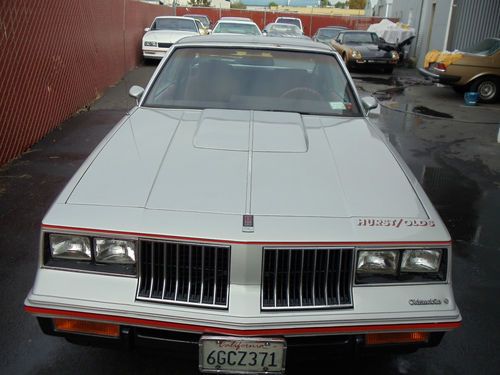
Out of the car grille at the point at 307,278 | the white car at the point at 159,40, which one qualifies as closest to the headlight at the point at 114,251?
the car grille at the point at 307,278

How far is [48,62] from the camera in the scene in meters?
7.63

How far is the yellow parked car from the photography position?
11844 millimetres

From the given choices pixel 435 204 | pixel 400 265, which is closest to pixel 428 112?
pixel 435 204

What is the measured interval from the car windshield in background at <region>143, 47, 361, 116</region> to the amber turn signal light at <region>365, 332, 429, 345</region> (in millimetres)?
1929

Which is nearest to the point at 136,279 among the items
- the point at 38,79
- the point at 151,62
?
the point at 38,79

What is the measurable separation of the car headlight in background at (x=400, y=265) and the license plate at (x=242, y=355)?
50 centimetres

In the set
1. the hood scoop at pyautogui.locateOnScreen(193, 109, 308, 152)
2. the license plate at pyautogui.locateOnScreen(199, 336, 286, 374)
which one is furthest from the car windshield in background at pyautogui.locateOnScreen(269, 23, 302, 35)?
the license plate at pyautogui.locateOnScreen(199, 336, 286, 374)

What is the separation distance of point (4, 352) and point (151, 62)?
15.2m

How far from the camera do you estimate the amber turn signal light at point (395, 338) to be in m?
2.27

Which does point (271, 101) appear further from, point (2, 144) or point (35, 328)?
point (2, 144)

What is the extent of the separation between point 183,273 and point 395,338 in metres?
1.03

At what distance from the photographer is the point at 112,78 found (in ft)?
39.5

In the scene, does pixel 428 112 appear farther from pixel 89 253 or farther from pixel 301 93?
pixel 89 253

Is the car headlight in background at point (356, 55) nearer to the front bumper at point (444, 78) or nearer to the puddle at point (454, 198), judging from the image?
the front bumper at point (444, 78)
